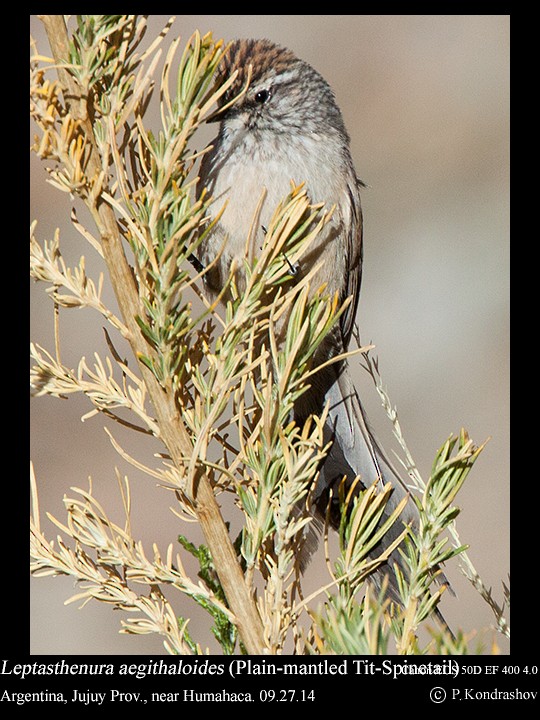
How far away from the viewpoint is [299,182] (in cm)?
218

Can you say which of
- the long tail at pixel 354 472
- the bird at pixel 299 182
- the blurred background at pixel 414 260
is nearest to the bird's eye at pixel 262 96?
the bird at pixel 299 182

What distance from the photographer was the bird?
1.95 meters

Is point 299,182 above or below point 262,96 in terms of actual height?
below

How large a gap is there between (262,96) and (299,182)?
309 mm

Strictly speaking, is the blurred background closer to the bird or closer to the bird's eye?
the bird

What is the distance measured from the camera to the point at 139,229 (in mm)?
1212

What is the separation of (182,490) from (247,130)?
136 cm

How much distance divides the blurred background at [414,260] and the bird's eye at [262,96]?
2.76 metres

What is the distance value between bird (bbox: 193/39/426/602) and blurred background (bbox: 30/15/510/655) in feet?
8.17

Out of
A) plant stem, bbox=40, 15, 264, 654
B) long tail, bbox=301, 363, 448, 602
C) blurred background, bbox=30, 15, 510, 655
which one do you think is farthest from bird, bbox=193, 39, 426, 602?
blurred background, bbox=30, 15, 510, 655

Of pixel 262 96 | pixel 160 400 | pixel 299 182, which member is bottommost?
pixel 160 400

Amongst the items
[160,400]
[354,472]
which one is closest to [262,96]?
[354,472]

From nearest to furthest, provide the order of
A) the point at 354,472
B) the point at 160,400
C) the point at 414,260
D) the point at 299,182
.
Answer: the point at 160,400, the point at 354,472, the point at 299,182, the point at 414,260

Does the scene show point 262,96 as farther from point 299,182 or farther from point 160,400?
point 160,400
